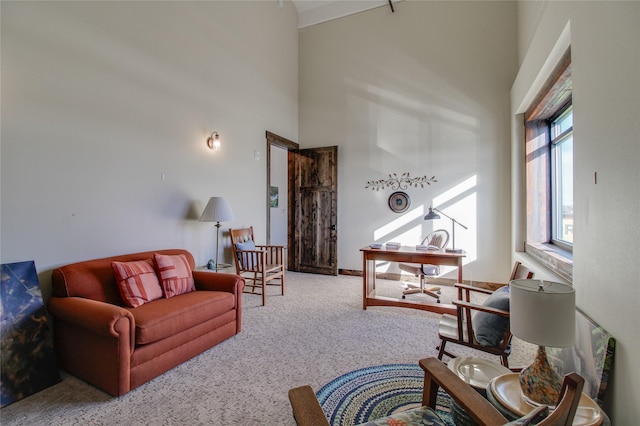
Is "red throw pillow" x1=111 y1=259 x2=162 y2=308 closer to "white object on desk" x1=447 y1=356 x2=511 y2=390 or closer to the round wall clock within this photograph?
"white object on desk" x1=447 y1=356 x2=511 y2=390

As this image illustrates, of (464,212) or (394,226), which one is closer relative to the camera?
(464,212)

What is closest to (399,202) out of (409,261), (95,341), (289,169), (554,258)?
(409,261)

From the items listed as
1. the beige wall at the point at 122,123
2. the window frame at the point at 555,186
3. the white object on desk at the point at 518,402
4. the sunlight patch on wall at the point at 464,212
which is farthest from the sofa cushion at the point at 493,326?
the beige wall at the point at 122,123

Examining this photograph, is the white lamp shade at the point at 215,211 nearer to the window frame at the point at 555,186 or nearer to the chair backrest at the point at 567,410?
the chair backrest at the point at 567,410

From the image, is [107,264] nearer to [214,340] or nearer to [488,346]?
[214,340]

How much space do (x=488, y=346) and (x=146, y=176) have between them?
3488 millimetres

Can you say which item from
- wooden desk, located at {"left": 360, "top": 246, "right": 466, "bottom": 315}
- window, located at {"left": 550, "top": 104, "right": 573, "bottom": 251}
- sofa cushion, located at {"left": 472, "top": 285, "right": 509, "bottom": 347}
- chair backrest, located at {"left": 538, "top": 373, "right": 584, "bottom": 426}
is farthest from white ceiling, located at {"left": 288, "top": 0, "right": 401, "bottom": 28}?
chair backrest, located at {"left": 538, "top": 373, "right": 584, "bottom": 426}

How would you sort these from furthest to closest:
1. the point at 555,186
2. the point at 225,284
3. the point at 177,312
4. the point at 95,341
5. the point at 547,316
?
the point at 555,186 < the point at 225,284 < the point at 177,312 < the point at 95,341 < the point at 547,316

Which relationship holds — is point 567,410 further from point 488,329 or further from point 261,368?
point 261,368

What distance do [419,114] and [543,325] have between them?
4.50 meters

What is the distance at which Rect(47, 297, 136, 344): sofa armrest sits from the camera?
192 centimetres

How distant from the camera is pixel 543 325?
123cm

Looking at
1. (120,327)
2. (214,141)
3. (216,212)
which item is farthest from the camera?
(214,141)

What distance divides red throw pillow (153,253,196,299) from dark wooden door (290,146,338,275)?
303cm
